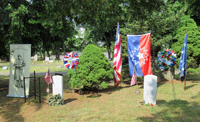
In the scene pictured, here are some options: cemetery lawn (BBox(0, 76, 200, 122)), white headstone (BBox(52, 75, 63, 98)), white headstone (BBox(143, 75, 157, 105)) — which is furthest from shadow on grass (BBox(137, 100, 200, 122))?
white headstone (BBox(52, 75, 63, 98))

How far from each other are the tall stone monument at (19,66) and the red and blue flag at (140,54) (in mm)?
5219

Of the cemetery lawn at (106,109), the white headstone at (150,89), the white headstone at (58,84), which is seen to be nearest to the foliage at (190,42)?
the cemetery lawn at (106,109)

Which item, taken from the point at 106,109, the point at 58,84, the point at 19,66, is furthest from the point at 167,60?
the point at 19,66

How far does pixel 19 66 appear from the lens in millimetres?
8586

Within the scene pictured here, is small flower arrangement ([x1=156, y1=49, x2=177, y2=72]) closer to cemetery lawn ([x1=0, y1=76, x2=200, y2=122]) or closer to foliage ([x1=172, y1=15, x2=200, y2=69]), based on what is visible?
foliage ([x1=172, y1=15, x2=200, y2=69])

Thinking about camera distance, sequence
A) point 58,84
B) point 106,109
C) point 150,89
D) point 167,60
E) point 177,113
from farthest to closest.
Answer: point 167,60, point 58,84, point 150,89, point 106,109, point 177,113

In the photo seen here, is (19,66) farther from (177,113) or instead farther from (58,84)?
(177,113)

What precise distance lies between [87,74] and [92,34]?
30.2m

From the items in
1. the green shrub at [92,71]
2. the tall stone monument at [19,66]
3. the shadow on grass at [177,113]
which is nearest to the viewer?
the shadow on grass at [177,113]

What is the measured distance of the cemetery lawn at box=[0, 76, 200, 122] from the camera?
6.01 m

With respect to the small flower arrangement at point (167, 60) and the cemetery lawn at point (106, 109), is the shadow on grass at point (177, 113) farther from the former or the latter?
the small flower arrangement at point (167, 60)

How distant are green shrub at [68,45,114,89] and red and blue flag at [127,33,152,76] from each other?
142 centimetres

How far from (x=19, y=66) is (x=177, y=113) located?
7197 millimetres

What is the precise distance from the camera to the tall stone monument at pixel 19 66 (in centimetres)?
853
